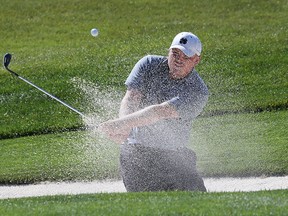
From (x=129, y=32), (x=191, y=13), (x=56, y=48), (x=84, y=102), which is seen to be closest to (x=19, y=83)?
(x=84, y=102)

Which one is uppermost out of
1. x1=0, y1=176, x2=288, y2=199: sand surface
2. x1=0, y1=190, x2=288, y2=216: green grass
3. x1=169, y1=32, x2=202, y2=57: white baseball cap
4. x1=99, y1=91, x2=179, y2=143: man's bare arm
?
x1=169, y1=32, x2=202, y2=57: white baseball cap

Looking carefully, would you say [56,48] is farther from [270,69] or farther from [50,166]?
[50,166]

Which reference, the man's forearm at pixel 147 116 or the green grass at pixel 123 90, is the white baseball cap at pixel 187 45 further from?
the green grass at pixel 123 90

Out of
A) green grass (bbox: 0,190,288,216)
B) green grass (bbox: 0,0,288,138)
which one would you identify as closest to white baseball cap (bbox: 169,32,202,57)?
green grass (bbox: 0,190,288,216)

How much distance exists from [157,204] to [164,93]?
1.73 m

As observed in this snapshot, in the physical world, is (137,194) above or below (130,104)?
below

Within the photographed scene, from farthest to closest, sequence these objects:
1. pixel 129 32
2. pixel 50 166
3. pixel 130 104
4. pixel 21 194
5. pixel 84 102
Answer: pixel 129 32 → pixel 84 102 → pixel 50 166 → pixel 21 194 → pixel 130 104

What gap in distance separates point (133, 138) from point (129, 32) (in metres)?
13.5

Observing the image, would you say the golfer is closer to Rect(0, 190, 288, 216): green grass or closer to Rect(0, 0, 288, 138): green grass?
Rect(0, 190, 288, 216): green grass

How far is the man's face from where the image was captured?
8702 mm

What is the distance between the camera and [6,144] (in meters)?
13.6

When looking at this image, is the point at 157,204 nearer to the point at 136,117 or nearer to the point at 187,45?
the point at 136,117

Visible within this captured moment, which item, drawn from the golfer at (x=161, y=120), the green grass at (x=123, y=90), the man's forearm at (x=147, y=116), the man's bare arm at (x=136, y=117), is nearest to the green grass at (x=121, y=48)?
the green grass at (x=123, y=90)

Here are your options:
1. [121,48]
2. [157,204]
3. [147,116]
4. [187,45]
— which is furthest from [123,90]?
[157,204]
